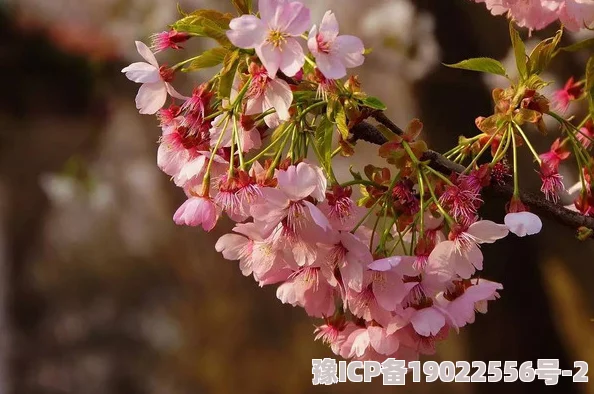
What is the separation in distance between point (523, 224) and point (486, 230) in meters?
0.03

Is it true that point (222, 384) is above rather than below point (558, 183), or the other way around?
below

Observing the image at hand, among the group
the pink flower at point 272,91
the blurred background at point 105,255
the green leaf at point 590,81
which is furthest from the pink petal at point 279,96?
the blurred background at point 105,255

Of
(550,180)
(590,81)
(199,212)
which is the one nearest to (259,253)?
(199,212)

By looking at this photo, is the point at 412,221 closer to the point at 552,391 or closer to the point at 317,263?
the point at 317,263

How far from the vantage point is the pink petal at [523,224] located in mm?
501

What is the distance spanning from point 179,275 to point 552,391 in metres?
0.80

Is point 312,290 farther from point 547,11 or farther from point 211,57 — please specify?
point 547,11

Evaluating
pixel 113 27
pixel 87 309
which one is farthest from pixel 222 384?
pixel 113 27

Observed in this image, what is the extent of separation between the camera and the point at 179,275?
1469mm

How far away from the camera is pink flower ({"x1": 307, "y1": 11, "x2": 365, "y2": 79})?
48cm

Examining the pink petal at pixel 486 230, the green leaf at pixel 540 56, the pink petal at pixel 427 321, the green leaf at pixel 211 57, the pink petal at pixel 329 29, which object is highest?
the green leaf at pixel 540 56

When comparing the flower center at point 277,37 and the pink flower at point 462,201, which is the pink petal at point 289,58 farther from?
the pink flower at point 462,201

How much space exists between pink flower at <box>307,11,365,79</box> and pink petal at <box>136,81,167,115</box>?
0.16 m

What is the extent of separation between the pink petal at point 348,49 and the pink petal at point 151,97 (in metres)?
0.17
